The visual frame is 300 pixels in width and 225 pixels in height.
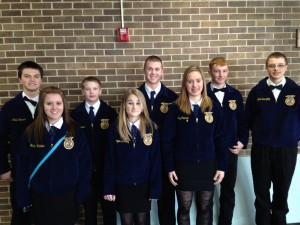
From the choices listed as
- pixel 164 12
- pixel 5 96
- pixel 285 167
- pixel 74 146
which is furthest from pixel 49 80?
pixel 285 167

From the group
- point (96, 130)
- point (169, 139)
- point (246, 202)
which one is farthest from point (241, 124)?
point (96, 130)

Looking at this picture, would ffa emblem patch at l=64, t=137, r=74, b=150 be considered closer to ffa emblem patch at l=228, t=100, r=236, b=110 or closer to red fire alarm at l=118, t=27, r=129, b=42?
red fire alarm at l=118, t=27, r=129, b=42

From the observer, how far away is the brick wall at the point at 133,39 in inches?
125

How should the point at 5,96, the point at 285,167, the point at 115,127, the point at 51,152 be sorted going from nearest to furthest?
the point at 51,152
the point at 115,127
the point at 285,167
the point at 5,96

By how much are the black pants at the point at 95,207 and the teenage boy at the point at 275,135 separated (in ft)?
5.03

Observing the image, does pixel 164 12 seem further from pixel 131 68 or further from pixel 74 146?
pixel 74 146

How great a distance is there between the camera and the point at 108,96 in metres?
3.35

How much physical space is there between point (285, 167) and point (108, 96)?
2.05 meters

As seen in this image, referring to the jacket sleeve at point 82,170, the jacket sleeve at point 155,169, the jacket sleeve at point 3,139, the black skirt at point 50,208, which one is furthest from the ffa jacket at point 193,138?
the jacket sleeve at point 3,139

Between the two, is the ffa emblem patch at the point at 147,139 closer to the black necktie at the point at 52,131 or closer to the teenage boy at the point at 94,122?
the teenage boy at the point at 94,122

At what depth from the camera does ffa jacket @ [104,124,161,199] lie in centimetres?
240

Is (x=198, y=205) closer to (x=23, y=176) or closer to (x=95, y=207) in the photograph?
(x=95, y=207)

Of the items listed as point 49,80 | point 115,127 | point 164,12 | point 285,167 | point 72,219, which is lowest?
point 72,219

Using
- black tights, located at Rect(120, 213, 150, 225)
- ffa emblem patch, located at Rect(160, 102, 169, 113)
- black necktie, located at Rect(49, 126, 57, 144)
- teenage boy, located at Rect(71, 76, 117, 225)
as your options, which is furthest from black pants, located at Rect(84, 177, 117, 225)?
ffa emblem patch, located at Rect(160, 102, 169, 113)
